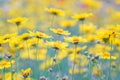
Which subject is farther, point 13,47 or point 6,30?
point 6,30

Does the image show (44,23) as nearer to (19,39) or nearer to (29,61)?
(29,61)

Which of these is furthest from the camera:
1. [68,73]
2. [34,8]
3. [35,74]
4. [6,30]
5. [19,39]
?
[34,8]

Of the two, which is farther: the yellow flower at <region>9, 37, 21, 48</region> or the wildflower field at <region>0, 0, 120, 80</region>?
the yellow flower at <region>9, 37, 21, 48</region>

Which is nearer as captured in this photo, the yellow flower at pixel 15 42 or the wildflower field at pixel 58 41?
the wildflower field at pixel 58 41

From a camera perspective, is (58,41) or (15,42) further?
(15,42)

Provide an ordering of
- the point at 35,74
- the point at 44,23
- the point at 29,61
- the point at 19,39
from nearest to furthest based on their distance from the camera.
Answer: the point at 19,39 < the point at 35,74 < the point at 29,61 < the point at 44,23

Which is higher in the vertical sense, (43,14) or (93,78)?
(43,14)

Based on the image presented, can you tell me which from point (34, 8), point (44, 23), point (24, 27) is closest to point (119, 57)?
point (24, 27)
